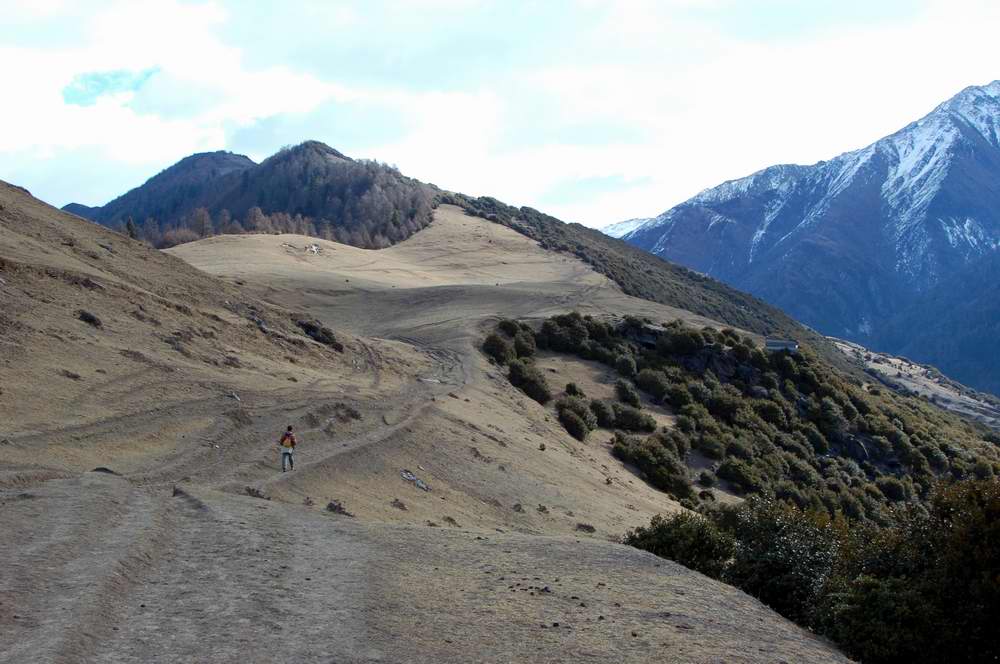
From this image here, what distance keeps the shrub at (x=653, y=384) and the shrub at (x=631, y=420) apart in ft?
20.9

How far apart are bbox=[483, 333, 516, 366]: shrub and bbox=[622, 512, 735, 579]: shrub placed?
92.3ft

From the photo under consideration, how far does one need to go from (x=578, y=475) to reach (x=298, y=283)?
3936cm

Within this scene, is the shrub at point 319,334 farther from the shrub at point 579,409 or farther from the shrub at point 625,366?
the shrub at point 625,366

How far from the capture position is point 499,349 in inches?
1971

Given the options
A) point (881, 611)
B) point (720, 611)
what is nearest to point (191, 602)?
point (720, 611)

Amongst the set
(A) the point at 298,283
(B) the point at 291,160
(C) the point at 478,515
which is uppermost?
(B) the point at 291,160

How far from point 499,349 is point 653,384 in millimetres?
9851

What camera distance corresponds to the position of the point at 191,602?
1231cm

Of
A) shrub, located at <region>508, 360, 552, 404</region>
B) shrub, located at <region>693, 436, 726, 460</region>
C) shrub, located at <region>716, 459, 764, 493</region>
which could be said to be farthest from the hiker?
shrub, located at <region>693, 436, 726, 460</region>

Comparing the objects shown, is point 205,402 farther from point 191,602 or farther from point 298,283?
point 298,283

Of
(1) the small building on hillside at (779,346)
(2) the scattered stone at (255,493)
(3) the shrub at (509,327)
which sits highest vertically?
(1) the small building on hillside at (779,346)

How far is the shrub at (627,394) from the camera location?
160ft

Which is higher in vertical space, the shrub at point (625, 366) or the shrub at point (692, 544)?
the shrub at point (625, 366)

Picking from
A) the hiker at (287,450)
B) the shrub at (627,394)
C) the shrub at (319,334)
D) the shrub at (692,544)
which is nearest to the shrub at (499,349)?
the shrub at (627,394)
